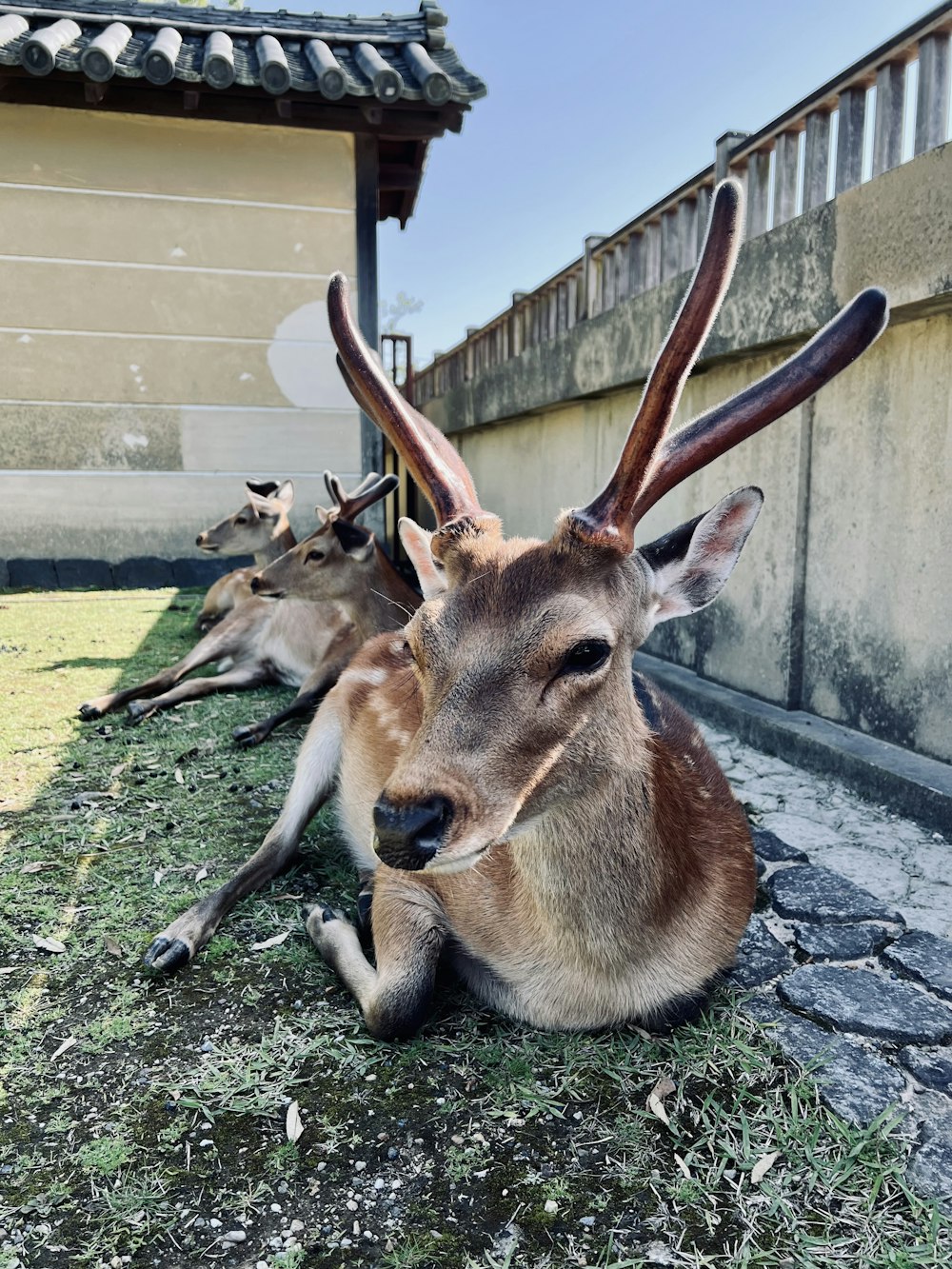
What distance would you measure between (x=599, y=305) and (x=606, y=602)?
15.1ft

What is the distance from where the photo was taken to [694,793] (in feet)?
6.75

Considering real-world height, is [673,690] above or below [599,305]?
below

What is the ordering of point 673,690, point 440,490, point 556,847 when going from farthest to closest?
1. point 673,690
2. point 440,490
3. point 556,847

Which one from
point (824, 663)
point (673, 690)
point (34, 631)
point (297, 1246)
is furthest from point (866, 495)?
point (34, 631)

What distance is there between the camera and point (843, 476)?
353cm

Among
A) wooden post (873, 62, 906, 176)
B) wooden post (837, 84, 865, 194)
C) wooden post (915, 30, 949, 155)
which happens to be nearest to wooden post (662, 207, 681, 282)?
wooden post (837, 84, 865, 194)

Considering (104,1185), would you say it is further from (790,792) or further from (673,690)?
(673,690)

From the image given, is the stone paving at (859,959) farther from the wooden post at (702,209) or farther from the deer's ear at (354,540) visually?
the wooden post at (702,209)

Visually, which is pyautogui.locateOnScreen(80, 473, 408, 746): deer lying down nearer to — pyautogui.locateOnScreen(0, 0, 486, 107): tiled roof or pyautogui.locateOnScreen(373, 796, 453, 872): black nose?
pyautogui.locateOnScreen(373, 796, 453, 872): black nose

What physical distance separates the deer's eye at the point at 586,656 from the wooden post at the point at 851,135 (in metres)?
2.78

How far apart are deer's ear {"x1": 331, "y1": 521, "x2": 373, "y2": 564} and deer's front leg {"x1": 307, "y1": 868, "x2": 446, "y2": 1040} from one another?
2619 mm

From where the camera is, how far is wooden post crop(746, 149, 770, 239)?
3.96m

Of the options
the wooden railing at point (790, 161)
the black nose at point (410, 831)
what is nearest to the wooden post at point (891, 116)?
the wooden railing at point (790, 161)

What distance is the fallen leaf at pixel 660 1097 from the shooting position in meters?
1.66
